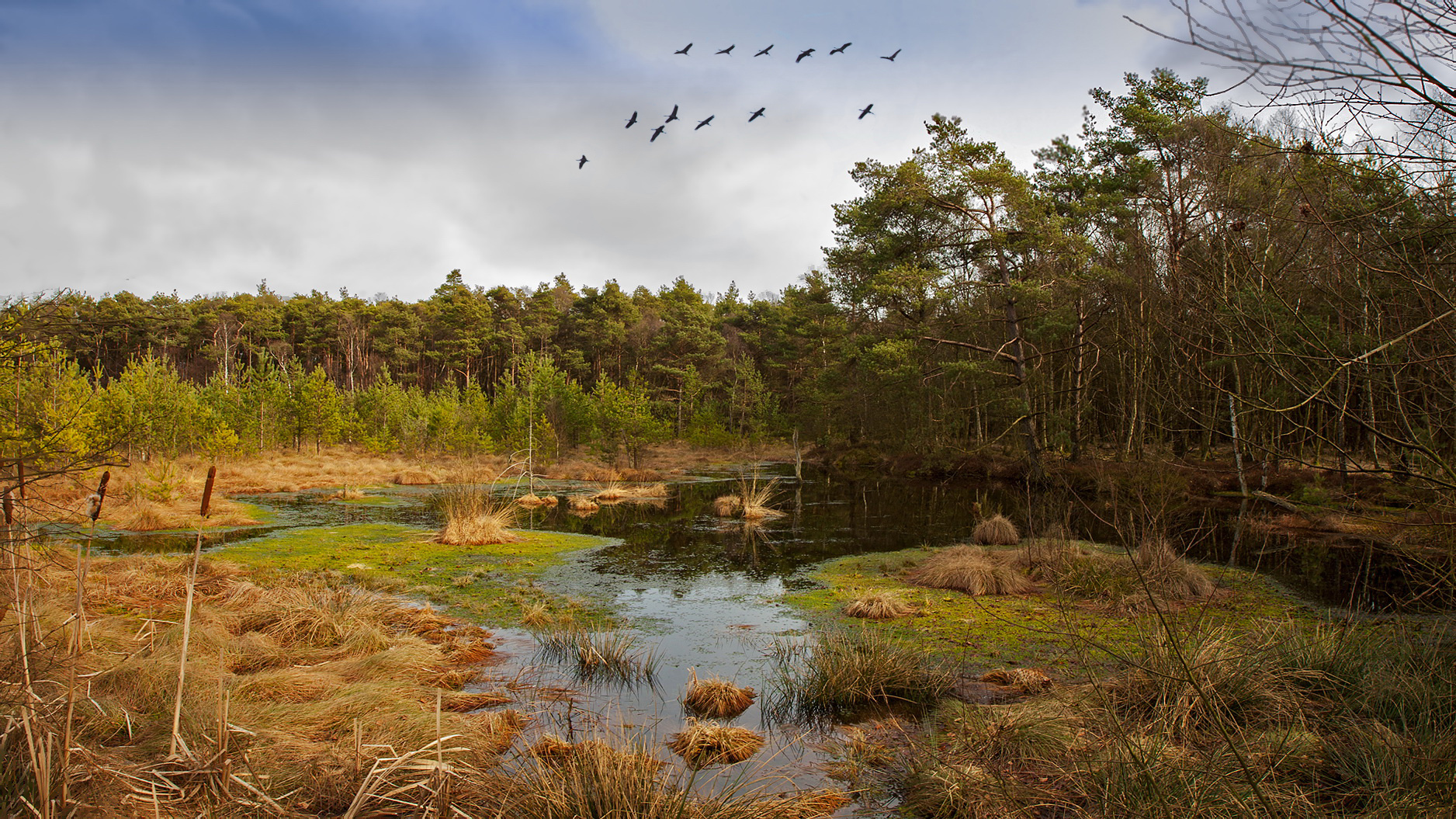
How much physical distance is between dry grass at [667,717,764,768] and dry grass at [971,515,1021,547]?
8780 millimetres

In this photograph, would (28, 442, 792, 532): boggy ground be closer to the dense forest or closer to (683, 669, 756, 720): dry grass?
the dense forest

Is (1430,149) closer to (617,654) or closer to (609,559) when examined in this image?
(617,654)

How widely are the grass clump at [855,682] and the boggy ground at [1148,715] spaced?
17 millimetres

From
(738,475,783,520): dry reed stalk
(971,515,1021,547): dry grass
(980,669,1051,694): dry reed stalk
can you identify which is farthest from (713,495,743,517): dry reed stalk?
(980,669,1051,694): dry reed stalk

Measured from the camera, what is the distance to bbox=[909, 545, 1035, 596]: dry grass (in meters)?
9.86

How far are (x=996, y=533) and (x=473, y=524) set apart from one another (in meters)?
9.69

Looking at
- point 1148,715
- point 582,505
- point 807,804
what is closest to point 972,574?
point 1148,715

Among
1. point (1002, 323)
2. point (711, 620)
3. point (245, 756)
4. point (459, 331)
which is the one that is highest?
point (459, 331)

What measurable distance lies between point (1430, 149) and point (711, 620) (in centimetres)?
770

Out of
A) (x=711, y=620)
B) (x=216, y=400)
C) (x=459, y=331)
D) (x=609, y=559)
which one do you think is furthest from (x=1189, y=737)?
(x=459, y=331)

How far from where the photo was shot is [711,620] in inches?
361

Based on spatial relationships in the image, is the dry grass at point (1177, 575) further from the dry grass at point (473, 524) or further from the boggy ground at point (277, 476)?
the dry grass at point (473, 524)

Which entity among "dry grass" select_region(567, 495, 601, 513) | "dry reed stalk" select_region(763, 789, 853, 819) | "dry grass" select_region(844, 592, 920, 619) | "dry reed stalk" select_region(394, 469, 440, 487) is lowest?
"dry reed stalk" select_region(763, 789, 853, 819)

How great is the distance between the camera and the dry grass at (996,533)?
13148 mm
